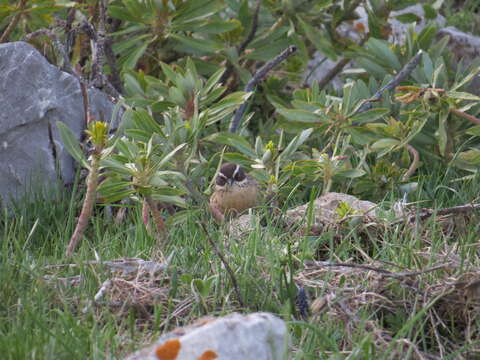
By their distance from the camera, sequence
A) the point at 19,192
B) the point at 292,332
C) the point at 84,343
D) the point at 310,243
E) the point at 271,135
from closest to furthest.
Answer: the point at 84,343, the point at 292,332, the point at 310,243, the point at 19,192, the point at 271,135

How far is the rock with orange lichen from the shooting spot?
2.26 meters

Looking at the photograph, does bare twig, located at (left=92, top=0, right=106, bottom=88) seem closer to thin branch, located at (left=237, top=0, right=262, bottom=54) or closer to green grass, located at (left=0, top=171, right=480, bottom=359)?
thin branch, located at (left=237, top=0, right=262, bottom=54)

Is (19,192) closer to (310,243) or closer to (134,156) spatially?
(134,156)

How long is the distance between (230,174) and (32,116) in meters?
1.33

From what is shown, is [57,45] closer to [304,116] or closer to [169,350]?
[304,116]

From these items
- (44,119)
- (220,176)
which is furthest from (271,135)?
(44,119)

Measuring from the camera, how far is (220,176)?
5023mm

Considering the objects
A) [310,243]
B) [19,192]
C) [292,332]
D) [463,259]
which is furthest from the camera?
[19,192]

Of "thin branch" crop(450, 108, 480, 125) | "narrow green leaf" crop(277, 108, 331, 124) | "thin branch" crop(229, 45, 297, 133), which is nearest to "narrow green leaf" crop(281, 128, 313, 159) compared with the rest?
"narrow green leaf" crop(277, 108, 331, 124)

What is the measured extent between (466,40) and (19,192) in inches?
160

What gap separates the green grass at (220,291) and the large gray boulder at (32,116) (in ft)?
2.45

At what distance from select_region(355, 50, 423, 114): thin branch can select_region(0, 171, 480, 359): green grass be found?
1.34 metres

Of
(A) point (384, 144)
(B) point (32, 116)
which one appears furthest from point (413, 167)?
Answer: (B) point (32, 116)

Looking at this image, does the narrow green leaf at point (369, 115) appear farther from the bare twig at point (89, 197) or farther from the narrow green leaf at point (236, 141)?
the bare twig at point (89, 197)
